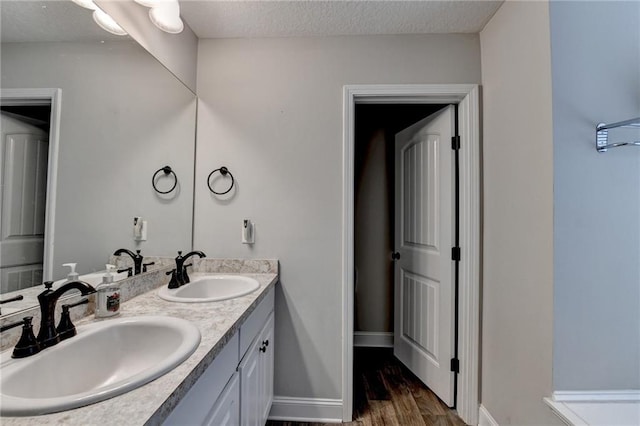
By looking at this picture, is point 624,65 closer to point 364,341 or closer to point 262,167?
point 262,167

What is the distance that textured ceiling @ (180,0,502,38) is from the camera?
1.47 metres

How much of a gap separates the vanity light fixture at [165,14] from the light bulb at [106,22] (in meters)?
0.20

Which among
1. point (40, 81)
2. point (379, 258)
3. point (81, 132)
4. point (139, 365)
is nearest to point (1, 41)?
point (40, 81)

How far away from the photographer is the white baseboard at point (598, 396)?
1.09 meters

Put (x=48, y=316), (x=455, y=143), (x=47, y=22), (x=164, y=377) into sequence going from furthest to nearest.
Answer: (x=455, y=143)
(x=47, y=22)
(x=48, y=316)
(x=164, y=377)

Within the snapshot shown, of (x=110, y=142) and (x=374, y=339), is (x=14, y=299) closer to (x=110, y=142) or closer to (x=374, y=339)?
(x=110, y=142)

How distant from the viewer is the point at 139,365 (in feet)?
2.87

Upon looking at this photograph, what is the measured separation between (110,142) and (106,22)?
1.59 feet

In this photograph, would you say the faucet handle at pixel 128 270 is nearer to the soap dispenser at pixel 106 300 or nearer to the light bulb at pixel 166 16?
the soap dispenser at pixel 106 300

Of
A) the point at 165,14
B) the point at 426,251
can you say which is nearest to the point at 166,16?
the point at 165,14

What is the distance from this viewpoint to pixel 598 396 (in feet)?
3.59

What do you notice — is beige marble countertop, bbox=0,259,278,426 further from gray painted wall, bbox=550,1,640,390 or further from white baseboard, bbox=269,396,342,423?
gray painted wall, bbox=550,1,640,390

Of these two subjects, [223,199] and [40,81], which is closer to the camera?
[40,81]

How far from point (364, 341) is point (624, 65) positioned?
256 cm
